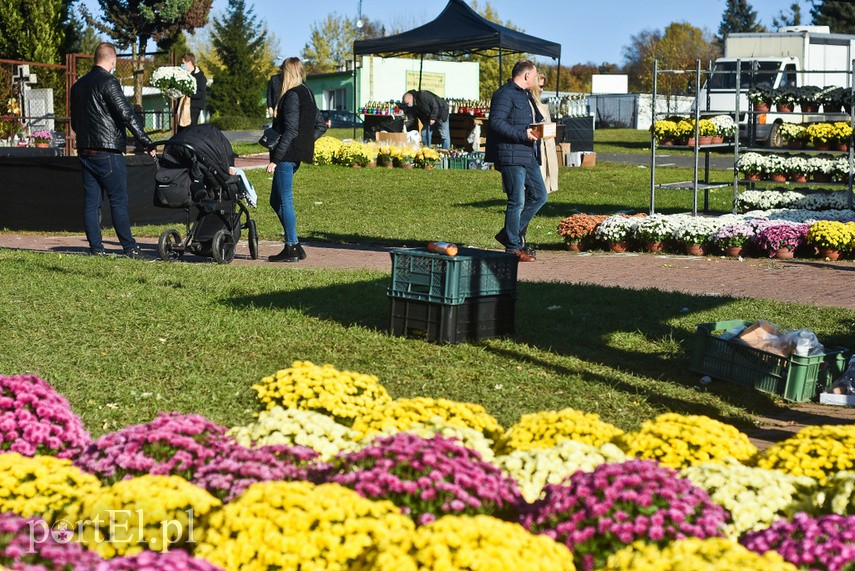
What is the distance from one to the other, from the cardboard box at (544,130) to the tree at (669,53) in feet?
199

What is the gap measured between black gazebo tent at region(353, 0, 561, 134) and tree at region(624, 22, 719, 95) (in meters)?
44.3

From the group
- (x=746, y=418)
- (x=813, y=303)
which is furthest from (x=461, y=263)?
(x=813, y=303)

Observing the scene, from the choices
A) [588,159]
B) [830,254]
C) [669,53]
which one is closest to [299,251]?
[830,254]

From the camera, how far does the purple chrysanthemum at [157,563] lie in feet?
8.21

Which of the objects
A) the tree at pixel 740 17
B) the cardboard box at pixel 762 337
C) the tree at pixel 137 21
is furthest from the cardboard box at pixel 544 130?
the tree at pixel 740 17

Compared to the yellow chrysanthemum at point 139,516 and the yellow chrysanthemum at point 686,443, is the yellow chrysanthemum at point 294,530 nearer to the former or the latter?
the yellow chrysanthemum at point 139,516

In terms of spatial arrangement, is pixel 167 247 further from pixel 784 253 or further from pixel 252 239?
pixel 784 253

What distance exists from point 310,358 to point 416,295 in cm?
93

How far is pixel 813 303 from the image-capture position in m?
9.38

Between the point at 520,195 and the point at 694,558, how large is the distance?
8.69 m

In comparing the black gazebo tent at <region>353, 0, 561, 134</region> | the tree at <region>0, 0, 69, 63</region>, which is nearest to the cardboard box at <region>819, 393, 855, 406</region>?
the black gazebo tent at <region>353, 0, 561, 134</region>

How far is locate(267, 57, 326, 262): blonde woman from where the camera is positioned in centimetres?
1101

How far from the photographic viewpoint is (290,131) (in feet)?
36.2

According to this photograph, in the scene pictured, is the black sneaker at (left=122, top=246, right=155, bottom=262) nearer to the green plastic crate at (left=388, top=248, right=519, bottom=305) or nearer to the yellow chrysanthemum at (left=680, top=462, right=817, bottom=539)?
the green plastic crate at (left=388, top=248, right=519, bottom=305)
